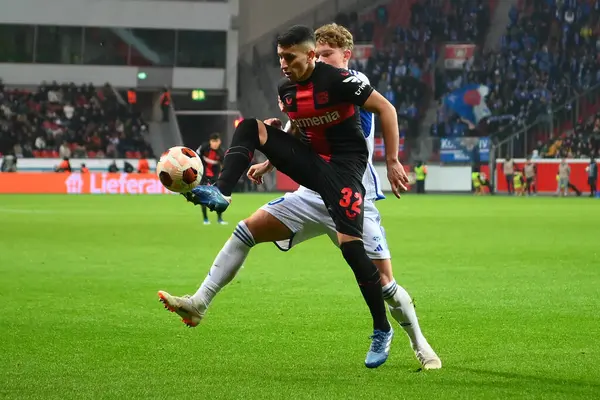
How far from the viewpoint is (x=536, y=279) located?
42.4 feet

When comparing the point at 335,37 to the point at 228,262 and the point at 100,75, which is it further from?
the point at 100,75

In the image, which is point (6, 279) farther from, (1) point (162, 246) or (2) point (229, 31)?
(2) point (229, 31)

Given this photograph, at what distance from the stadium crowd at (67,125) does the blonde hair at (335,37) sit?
44.4 m

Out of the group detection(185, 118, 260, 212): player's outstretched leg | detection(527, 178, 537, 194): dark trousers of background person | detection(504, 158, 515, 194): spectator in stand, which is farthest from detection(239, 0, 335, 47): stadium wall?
detection(185, 118, 260, 212): player's outstretched leg

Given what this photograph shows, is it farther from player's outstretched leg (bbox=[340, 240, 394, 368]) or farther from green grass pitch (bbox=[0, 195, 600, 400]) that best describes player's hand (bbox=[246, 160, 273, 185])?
green grass pitch (bbox=[0, 195, 600, 400])

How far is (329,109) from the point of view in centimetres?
683

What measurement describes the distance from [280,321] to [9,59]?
50.8 meters

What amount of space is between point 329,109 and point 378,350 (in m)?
1.51

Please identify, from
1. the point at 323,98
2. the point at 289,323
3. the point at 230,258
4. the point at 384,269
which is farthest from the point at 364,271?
the point at 289,323

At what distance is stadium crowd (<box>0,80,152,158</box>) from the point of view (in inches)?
2042

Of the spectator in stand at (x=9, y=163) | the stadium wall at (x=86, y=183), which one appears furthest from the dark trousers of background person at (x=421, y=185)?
the spectator in stand at (x=9, y=163)

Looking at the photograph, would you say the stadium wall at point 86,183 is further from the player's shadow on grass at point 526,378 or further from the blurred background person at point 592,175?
the player's shadow on grass at point 526,378

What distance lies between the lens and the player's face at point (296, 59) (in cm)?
677

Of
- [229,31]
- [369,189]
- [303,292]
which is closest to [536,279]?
[303,292]
